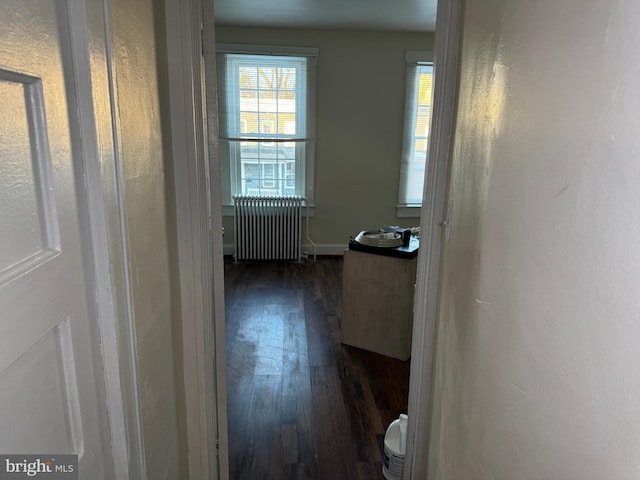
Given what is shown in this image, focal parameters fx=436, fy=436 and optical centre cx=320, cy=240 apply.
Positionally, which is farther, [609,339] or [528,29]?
[528,29]

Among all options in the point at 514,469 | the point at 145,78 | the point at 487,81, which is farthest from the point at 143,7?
the point at 514,469

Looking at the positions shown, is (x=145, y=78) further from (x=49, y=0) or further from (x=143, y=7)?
(x=49, y=0)

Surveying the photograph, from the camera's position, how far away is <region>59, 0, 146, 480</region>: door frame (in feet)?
2.47

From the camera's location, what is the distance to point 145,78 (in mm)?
1113

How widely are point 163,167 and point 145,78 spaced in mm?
257

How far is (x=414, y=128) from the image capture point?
4871 millimetres

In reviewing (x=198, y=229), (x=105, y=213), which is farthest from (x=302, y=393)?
(x=105, y=213)

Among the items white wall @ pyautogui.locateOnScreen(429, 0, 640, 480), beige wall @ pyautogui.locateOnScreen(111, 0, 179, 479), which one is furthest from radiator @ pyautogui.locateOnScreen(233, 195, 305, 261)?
white wall @ pyautogui.locateOnScreen(429, 0, 640, 480)

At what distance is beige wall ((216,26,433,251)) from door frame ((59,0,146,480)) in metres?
4.08

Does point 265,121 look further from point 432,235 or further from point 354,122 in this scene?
point 432,235

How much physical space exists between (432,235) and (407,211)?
365 centimetres

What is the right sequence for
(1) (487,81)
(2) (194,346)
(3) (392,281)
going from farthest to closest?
(3) (392,281) → (2) (194,346) → (1) (487,81)

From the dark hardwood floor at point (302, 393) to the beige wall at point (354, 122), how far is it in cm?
142

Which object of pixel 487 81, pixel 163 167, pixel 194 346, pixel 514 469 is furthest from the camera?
pixel 194 346
